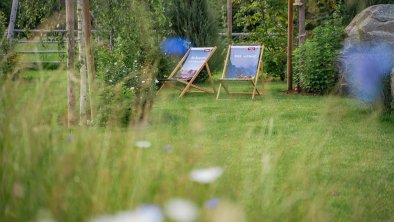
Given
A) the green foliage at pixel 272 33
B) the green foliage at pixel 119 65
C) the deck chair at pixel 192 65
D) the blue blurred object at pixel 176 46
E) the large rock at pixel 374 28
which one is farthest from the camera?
the blue blurred object at pixel 176 46

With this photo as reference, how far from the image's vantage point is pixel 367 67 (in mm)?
7965

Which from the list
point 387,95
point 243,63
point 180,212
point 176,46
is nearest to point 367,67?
point 387,95

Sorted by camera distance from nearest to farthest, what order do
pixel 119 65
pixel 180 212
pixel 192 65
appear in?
pixel 180 212 < pixel 119 65 < pixel 192 65

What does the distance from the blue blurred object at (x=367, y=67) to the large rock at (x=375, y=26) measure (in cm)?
12

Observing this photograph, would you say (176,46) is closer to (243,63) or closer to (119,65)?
(243,63)

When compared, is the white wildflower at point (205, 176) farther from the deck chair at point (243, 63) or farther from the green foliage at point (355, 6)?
the green foliage at point (355, 6)

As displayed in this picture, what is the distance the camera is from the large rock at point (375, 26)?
29.6 ft

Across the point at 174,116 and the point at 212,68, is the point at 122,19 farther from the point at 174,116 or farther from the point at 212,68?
the point at 212,68

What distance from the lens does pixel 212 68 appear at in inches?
504

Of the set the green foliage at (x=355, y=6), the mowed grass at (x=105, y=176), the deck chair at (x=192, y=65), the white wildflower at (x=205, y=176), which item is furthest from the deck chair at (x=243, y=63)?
the white wildflower at (x=205, y=176)

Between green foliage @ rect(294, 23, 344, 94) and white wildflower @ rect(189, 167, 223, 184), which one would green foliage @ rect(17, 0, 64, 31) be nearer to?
green foliage @ rect(294, 23, 344, 94)

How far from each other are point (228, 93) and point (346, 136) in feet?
13.4

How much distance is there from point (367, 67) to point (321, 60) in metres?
1.30

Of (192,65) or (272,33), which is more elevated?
(272,33)
